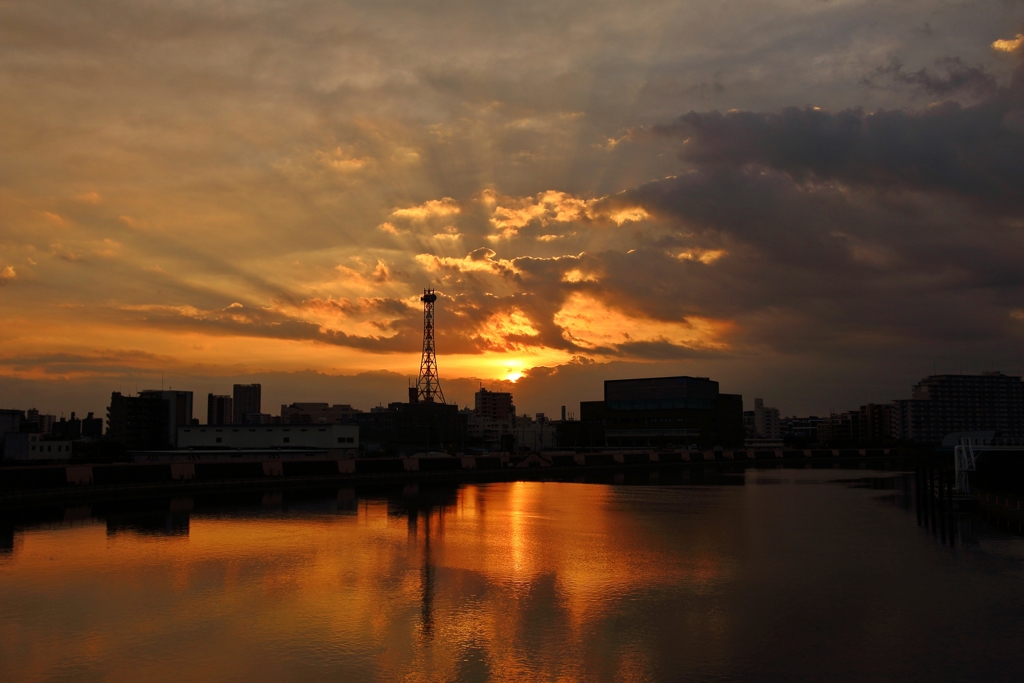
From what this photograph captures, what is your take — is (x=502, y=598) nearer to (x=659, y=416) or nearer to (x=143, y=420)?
(x=659, y=416)

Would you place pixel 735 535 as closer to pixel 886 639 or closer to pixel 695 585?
pixel 695 585

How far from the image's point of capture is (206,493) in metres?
65.2

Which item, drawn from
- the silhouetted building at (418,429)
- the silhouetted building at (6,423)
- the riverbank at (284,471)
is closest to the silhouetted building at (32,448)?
the silhouetted building at (6,423)

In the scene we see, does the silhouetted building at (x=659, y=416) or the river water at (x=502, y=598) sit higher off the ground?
the silhouetted building at (x=659, y=416)

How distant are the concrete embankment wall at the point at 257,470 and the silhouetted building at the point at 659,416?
26.4 metres

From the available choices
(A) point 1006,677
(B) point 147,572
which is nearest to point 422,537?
(B) point 147,572

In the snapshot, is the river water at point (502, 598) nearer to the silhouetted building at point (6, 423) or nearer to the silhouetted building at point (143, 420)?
the silhouetted building at point (6, 423)

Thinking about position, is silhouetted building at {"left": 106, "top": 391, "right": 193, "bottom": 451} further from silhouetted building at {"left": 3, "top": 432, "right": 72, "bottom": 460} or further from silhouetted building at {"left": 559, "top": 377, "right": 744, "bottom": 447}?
silhouetted building at {"left": 559, "top": 377, "right": 744, "bottom": 447}

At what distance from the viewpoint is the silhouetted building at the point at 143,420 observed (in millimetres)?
166375

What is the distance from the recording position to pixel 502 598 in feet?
90.2

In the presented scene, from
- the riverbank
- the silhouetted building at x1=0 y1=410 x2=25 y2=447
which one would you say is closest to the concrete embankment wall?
the riverbank

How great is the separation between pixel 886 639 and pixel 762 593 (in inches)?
236

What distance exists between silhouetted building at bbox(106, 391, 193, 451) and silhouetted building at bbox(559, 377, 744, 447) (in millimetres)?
89896

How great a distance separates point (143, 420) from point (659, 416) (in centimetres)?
11329
